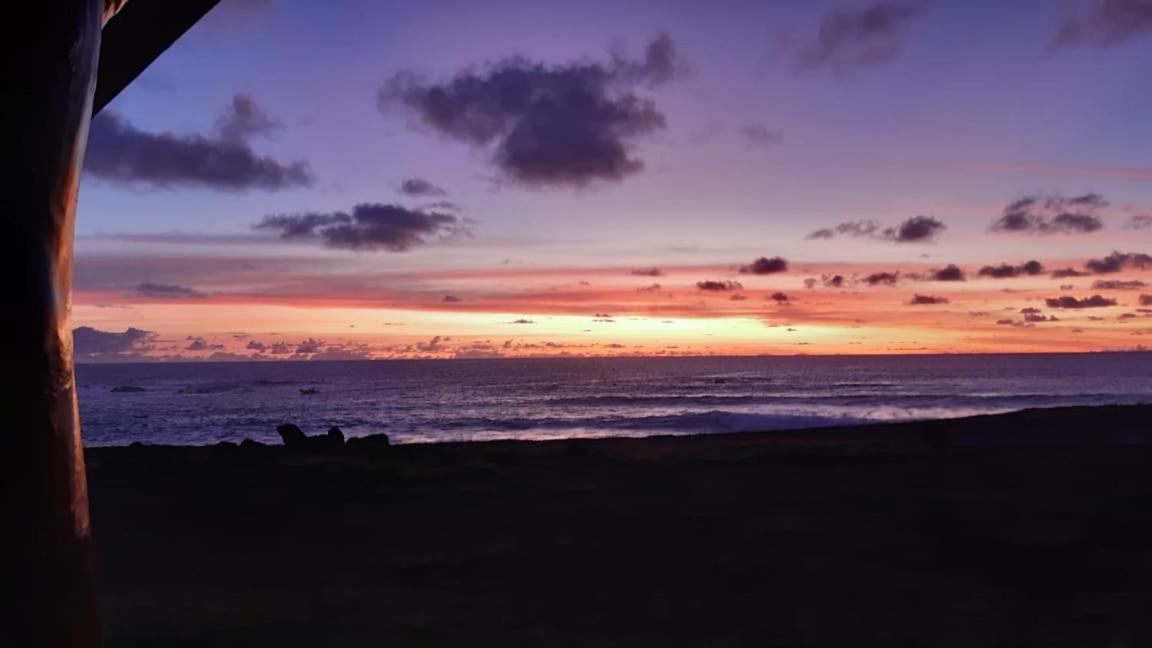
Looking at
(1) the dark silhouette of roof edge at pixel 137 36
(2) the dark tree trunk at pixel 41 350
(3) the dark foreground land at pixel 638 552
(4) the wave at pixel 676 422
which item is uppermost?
(1) the dark silhouette of roof edge at pixel 137 36

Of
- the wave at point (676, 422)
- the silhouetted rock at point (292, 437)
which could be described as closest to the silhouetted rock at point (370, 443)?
the silhouetted rock at point (292, 437)

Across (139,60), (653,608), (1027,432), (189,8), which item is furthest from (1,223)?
(1027,432)

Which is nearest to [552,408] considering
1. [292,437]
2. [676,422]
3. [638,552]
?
[676,422]

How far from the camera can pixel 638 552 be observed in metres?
9.09

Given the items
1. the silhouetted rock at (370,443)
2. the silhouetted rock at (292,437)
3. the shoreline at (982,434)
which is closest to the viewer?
the silhouetted rock at (370,443)

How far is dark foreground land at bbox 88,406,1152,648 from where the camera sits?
22.0 feet

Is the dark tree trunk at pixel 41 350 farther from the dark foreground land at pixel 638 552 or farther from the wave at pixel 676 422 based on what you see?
the wave at pixel 676 422

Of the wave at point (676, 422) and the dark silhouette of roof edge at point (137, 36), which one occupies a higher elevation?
the dark silhouette of roof edge at point (137, 36)

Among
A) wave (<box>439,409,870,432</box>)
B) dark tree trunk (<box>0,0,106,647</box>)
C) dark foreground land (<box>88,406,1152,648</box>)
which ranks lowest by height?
wave (<box>439,409,870,432</box>)

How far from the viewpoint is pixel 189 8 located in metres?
2.71

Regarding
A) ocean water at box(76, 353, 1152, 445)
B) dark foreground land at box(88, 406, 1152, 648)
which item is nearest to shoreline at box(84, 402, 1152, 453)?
dark foreground land at box(88, 406, 1152, 648)

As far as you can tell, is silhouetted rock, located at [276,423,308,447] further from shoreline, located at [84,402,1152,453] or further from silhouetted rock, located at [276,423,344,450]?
shoreline, located at [84,402,1152,453]

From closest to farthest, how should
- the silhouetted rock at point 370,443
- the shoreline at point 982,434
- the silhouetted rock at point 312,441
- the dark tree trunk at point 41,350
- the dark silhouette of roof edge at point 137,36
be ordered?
the dark tree trunk at point 41,350 < the dark silhouette of roof edge at point 137,36 < the silhouetted rock at point 370,443 < the silhouetted rock at point 312,441 < the shoreline at point 982,434

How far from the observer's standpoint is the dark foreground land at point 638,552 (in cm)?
670
